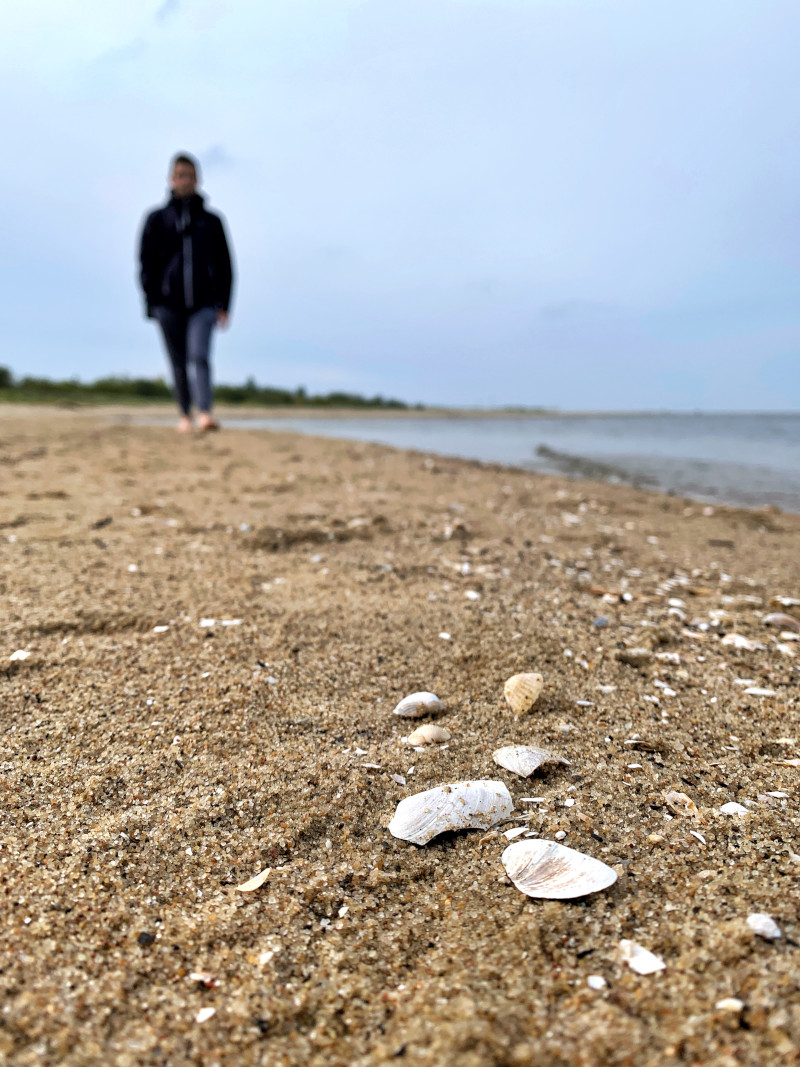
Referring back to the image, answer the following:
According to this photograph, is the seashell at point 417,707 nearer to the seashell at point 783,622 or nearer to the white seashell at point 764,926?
the white seashell at point 764,926

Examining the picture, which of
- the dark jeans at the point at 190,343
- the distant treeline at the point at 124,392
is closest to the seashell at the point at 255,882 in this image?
the dark jeans at the point at 190,343

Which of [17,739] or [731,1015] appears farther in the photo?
[17,739]

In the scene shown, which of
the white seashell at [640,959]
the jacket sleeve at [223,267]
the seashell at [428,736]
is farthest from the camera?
the jacket sleeve at [223,267]

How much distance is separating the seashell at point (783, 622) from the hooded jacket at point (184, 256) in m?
7.48

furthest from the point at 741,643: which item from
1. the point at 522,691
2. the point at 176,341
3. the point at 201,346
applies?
the point at 176,341

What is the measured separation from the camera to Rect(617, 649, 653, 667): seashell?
219 centimetres

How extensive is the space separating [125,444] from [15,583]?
540 cm

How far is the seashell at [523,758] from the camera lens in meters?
1.55

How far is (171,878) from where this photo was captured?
1.22 meters

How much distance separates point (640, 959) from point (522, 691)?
0.94 meters

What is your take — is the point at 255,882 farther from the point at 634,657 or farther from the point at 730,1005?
the point at 634,657

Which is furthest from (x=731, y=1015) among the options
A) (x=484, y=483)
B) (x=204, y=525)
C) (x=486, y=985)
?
(x=484, y=483)

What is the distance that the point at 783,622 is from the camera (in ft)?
8.61

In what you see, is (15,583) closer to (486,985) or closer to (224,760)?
(224,760)
